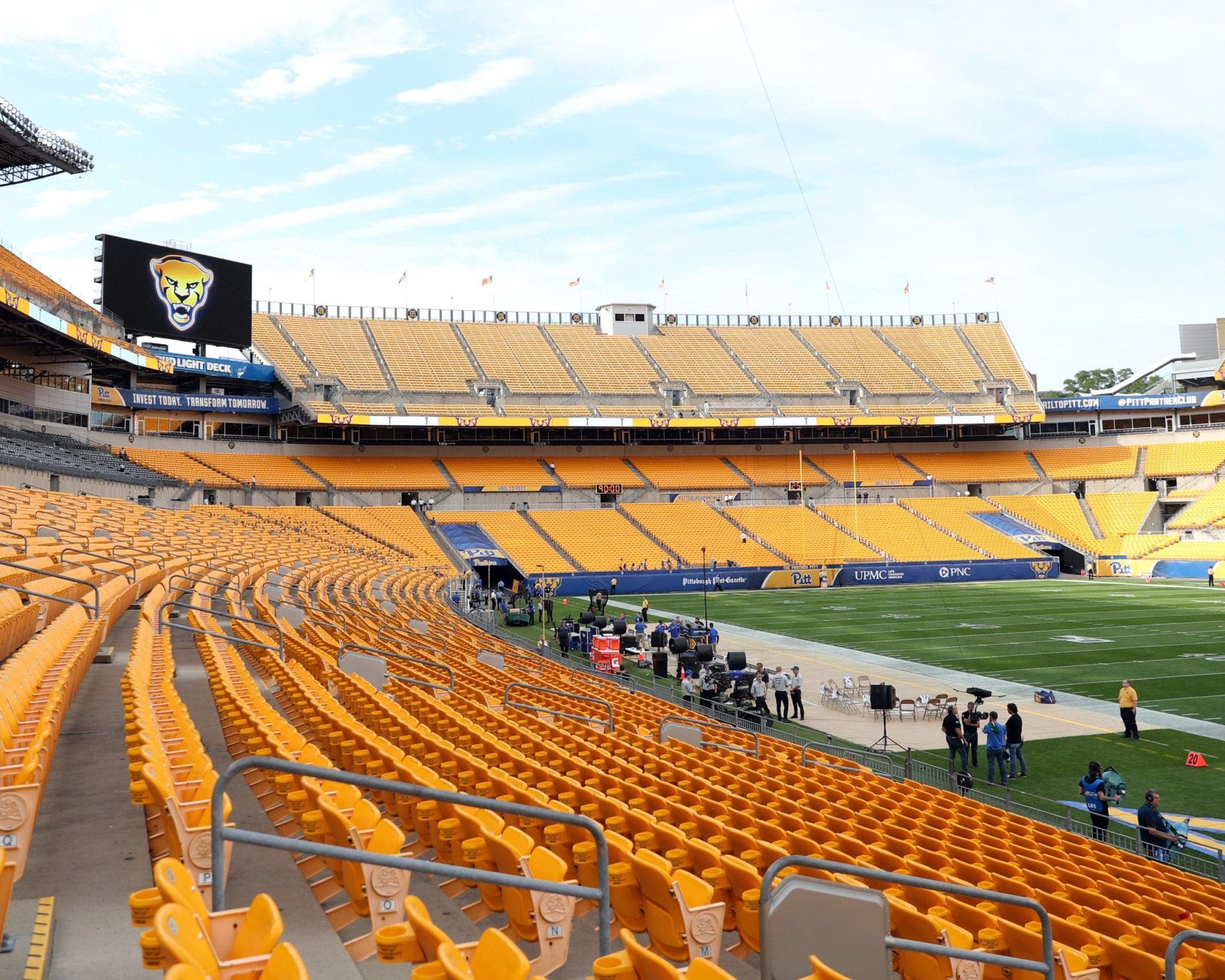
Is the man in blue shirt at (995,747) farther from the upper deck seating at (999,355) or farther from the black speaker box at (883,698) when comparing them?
the upper deck seating at (999,355)

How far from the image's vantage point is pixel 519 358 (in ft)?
208

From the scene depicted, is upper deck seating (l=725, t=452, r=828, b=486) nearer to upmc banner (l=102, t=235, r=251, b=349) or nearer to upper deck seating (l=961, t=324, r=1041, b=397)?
upper deck seating (l=961, t=324, r=1041, b=397)

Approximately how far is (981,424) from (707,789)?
60132 millimetres

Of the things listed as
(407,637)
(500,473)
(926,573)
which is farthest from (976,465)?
(407,637)

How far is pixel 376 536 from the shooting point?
1786 inches

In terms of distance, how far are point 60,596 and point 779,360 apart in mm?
57746

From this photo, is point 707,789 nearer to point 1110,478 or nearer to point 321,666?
point 321,666

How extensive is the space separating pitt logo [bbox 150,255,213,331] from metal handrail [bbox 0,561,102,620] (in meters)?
35.4

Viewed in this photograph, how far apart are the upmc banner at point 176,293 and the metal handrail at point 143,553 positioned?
2962 cm

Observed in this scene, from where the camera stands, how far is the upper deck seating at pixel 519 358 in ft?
200

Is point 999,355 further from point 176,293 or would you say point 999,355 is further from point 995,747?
point 995,747

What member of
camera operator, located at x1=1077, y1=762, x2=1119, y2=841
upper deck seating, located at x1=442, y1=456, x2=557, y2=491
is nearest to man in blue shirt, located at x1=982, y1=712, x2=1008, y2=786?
camera operator, located at x1=1077, y1=762, x2=1119, y2=841

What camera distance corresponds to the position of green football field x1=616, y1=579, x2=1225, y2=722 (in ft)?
76.4

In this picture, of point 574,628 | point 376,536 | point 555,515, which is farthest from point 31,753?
point 555,515
